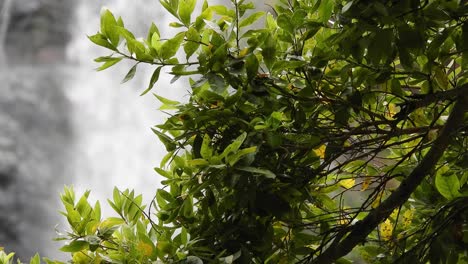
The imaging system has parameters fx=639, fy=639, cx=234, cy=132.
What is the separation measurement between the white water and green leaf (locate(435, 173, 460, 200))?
12.2 feet

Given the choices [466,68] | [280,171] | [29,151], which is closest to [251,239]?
[280,171]

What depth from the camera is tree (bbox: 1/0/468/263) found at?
0.87 m

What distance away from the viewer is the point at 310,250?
3.37ft

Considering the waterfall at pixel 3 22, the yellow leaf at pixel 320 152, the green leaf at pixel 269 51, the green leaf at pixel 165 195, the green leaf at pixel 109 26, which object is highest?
the waterfall at pixel 3 22

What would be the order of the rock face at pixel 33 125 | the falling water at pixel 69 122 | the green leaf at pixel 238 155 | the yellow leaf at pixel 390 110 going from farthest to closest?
1. the falling water at pixel 69 122
2. the rock face at pixel 33 125
3. the yellow leaf at pixel 390 110
4. the green leaf at pixel 238 155

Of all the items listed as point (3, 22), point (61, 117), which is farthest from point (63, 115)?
point (3, 22)

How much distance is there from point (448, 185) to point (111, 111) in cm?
423

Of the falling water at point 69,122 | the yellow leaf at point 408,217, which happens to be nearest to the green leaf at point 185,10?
the yellow leaf at point 408,217

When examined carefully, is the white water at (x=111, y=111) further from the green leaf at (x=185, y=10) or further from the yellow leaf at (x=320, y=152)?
the green leaf at (x=185, y=10)

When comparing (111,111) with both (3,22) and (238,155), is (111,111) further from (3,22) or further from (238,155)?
(238,155)

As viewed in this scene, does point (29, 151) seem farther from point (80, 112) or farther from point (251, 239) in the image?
point (251, 239)

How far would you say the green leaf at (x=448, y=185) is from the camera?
0.96 m

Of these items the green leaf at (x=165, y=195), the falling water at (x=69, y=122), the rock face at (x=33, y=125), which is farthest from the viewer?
the falling water at (x=69, y=122)

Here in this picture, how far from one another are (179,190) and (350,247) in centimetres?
29
